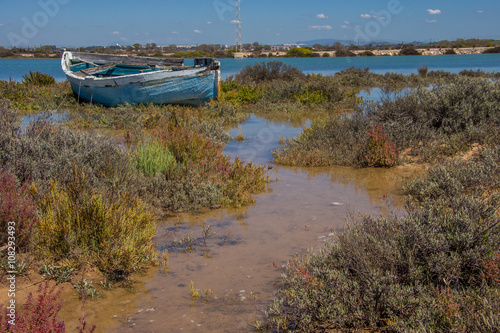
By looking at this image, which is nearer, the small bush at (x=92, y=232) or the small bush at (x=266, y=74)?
the small bush at (x=92, y=232)

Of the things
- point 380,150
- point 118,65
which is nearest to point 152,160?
point 380,150

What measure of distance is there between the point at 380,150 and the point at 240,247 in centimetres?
452

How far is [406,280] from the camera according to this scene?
356cm

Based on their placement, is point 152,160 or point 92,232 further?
point 152,160

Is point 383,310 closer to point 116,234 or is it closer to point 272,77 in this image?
point 116,234

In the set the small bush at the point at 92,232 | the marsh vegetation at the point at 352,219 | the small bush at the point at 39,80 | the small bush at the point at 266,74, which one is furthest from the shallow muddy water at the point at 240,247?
the small bush at the point at 39,80

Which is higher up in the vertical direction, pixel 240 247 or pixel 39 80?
pixel 39 80

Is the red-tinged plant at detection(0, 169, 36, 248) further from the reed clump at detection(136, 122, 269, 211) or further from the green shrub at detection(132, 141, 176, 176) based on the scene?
the green shrub at detection(132, 141, 176, 176)

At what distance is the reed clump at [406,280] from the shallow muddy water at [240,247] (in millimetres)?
458

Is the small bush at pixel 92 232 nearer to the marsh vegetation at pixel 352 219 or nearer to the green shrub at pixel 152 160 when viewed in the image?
the marsh vegetation at pixel 352 219

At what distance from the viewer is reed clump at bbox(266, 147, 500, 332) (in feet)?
10.1

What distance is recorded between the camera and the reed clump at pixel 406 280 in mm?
3092

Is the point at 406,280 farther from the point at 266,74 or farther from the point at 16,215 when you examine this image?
the point at 266,74

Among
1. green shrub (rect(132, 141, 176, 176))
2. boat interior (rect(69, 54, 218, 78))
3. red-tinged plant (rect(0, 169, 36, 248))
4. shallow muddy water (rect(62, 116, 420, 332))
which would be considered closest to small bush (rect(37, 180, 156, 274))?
red-tinged plant (rect(0, 169, 36, 248))
